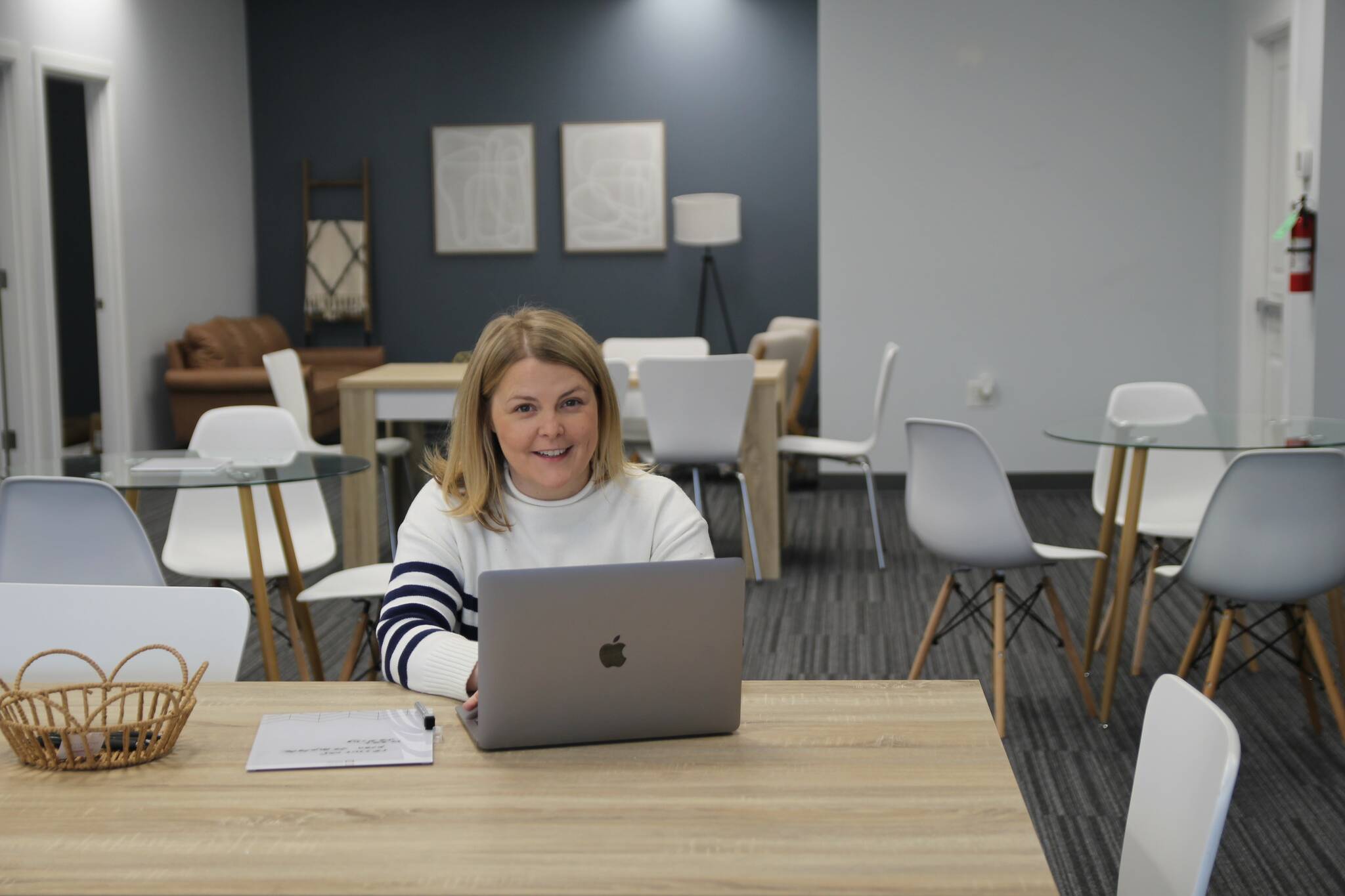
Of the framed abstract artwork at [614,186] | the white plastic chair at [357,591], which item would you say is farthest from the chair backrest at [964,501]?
the framed abstract artwork at [614,186]

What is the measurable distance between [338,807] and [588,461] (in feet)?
2.36

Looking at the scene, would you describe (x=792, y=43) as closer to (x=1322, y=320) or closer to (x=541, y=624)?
(x=1322, y=320)

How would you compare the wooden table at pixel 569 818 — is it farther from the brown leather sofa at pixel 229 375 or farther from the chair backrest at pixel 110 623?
the brown leather sofa at pixel 229 375

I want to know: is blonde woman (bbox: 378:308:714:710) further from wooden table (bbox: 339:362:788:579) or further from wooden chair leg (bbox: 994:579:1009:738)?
wooden table (bbox: 339:362:788:579)

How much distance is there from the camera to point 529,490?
2.03 meters

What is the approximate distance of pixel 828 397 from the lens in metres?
7.04

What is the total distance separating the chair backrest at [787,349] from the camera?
7082 mm

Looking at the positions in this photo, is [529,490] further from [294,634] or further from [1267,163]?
[1267,163]

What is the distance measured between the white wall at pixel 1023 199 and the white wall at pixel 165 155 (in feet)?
12.6

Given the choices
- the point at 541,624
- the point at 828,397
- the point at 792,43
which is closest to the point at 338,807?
the point at 541,624

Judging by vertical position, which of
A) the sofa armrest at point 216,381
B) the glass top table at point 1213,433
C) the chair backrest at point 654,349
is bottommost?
the sofa armrest at point 216,381

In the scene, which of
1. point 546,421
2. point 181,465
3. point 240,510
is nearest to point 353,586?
point 181,465

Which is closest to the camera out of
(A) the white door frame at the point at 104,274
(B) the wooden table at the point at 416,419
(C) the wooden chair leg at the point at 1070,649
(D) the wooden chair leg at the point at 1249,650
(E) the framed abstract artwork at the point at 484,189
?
(C) the wooden chair leg at the point at 1070,649

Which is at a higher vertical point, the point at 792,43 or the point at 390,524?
the point at 792,43
